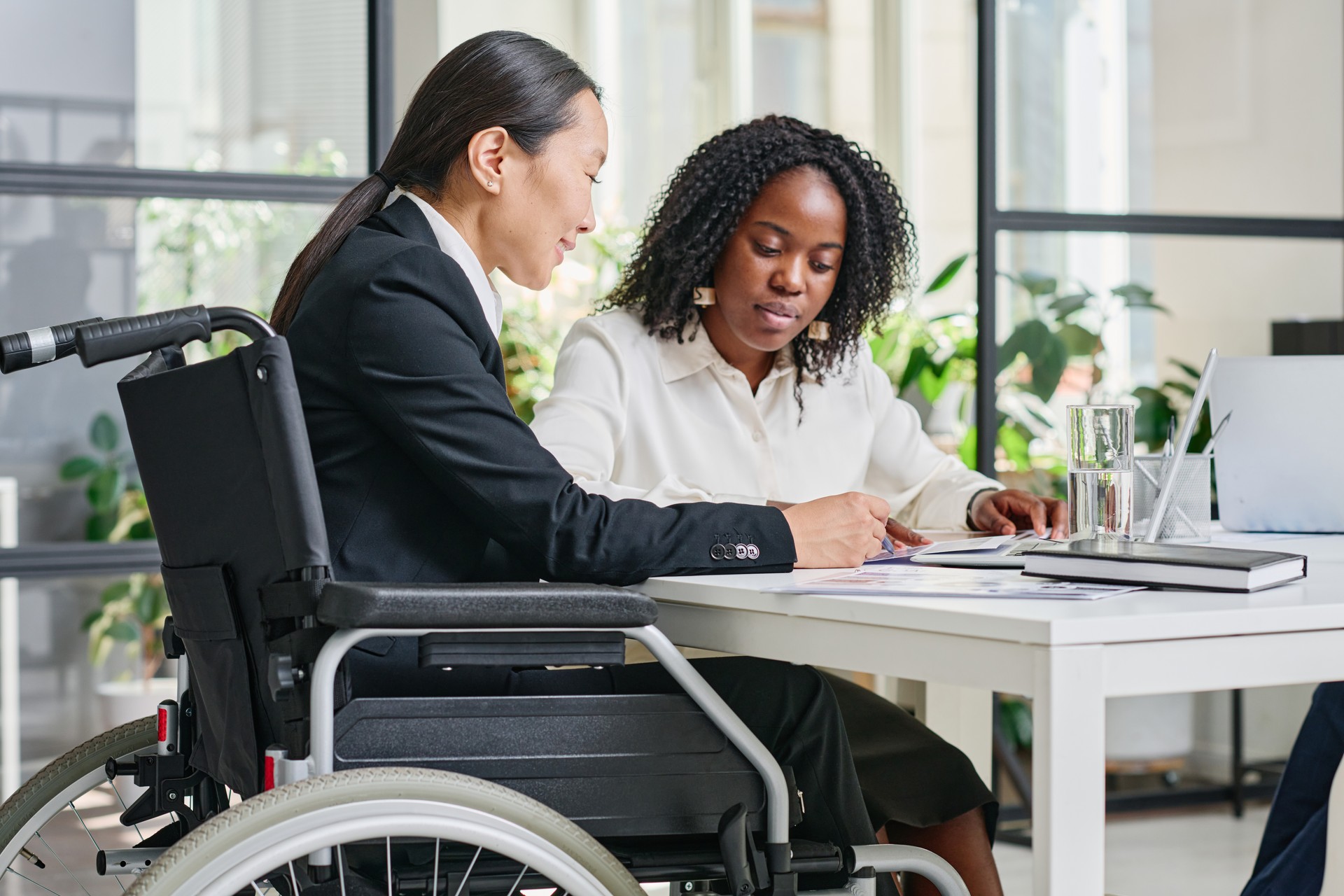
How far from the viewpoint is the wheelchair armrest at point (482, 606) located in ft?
3.52

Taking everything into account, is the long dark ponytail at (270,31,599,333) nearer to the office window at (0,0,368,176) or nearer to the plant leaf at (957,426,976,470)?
the office window at (0,0,368,176)

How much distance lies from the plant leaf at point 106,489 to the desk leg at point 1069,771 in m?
2.16

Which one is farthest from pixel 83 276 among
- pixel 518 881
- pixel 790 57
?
pixel 790 57

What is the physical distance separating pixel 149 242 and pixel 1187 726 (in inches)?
96.6

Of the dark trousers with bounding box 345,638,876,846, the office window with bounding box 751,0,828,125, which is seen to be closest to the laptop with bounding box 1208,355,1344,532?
the dark trousers with bounding box 345,638,876,846

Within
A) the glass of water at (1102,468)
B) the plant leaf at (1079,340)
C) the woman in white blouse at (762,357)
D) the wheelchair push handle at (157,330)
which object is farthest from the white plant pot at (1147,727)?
the wheelchair push handle at (157,330)

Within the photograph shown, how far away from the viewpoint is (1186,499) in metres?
1.71

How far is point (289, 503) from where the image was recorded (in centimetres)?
112

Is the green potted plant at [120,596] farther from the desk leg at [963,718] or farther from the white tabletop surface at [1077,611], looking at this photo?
the white tabletop surface at [1077,611]

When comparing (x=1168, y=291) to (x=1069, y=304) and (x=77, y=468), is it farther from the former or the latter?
(x=77, y=468)

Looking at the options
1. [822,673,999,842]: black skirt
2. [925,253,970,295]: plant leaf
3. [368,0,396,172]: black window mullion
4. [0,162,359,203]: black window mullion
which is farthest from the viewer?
[925,253,970,295]: plant leaf

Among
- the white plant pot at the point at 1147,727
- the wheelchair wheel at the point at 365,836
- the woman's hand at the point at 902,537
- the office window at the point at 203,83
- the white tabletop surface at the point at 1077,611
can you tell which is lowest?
the white plant pot at the point at 1147,727

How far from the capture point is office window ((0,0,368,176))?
279 cm

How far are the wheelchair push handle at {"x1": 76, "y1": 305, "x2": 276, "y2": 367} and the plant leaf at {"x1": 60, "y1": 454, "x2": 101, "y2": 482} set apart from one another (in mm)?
1715
